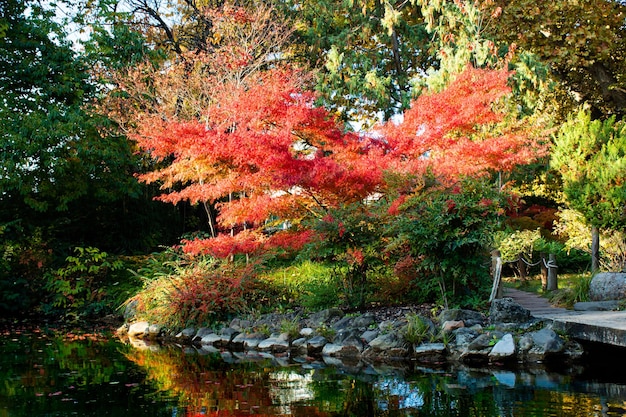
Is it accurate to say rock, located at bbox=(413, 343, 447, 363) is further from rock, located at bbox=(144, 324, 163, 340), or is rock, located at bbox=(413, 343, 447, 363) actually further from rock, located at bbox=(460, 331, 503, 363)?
rock, located at bbox=(144, 324, 163, 340)

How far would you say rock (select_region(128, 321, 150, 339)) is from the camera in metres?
10.4

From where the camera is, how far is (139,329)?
10438mm

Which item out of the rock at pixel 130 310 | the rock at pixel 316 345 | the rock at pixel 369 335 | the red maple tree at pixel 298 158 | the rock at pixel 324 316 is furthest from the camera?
the rock at pixel 130 310

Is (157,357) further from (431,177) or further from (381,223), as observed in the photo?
(431,177)

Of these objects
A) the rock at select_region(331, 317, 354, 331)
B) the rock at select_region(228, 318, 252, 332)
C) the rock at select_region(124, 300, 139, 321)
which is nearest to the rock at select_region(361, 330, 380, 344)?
the rock at select_region(331, 317, 354, 331)

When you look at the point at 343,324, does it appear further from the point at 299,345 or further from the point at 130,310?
the point at 130,310

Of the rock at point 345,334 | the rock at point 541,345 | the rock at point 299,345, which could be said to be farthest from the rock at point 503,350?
the rock at point 299,345

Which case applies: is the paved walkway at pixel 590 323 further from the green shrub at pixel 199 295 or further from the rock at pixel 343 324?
the green shrub at pixel 199 295

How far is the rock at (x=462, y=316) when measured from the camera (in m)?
7.70

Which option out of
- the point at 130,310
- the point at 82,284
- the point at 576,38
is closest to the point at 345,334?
the point at 130,310

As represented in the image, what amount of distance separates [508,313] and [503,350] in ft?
2.41

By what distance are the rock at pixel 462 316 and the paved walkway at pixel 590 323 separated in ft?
2.36

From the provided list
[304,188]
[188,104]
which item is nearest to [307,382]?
[304,188]

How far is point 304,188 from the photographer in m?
10.8
